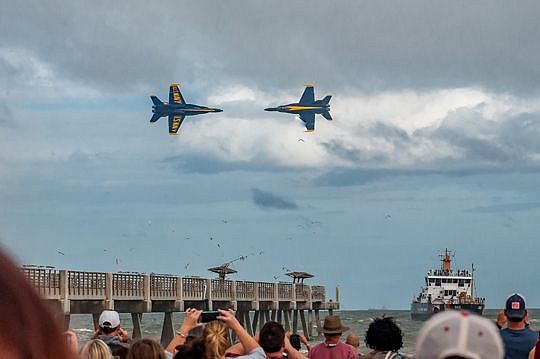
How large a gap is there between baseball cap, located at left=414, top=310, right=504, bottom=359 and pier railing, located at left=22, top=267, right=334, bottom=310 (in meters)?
25.7

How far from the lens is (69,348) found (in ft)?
4.64

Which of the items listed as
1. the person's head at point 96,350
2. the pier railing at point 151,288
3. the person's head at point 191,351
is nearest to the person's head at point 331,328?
the person's head at point 191,351

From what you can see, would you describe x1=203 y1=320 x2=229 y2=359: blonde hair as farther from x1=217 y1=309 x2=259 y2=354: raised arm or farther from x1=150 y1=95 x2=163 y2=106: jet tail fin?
x1=150 y1=95 x2=163 y2=106: jet tail fin

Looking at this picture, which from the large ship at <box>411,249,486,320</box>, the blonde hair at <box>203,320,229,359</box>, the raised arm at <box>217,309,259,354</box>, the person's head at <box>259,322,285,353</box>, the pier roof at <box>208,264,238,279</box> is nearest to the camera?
the raised arm at <box>217,309,259,354</box>

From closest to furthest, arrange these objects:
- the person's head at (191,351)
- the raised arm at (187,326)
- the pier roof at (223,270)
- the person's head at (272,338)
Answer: the person's head at (191,351)
the raised arm at (187,326)
the person's head at (272,338)
the pier roof at (223,270)

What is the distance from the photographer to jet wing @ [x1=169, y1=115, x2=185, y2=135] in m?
81.7

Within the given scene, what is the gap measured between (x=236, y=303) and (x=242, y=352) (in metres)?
51.8

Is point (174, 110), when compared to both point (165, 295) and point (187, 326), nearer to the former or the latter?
point (165, 295)

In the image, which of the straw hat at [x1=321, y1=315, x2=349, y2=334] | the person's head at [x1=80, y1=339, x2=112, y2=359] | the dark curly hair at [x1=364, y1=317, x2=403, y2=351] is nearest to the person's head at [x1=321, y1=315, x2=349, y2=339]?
the straw hat at [x1=321, y1=315, x2=349, y2=334]

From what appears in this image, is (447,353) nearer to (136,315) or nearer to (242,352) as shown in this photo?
(242,352)

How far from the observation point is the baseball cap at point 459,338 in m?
2.95

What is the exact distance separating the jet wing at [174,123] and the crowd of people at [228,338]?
69142mm

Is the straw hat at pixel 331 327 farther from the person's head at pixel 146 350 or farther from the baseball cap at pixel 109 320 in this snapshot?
the person's head at pixel 146 350

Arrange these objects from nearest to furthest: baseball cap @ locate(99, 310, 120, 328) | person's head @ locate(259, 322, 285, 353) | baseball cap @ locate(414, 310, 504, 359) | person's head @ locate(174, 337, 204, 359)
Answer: baseball cap @ locate(414, 310, 504, 359) → person's head @ locate(174, 337, 204, 359) → person's head @ locate(259, 322, 285, 353) → baseball cap @ locate(99, 310, 120, 328)
